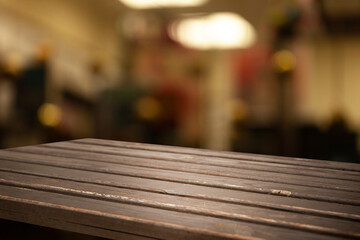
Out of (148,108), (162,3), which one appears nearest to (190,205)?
(148,108)

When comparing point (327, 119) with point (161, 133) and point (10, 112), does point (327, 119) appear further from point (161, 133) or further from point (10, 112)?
point (10, 112)

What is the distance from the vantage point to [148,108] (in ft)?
6.11

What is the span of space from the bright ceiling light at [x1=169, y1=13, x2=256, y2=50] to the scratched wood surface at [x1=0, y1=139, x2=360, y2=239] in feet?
2.43

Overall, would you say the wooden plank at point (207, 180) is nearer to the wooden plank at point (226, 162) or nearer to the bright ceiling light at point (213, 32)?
the wooden plank at point (226, 162)

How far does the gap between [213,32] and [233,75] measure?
9.3 inches

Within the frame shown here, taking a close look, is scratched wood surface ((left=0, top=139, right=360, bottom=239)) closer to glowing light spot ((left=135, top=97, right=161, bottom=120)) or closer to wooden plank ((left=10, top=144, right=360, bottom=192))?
wooden plank ((left=10, top=144, right=360, bottom=192))

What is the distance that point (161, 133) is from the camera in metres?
1.90

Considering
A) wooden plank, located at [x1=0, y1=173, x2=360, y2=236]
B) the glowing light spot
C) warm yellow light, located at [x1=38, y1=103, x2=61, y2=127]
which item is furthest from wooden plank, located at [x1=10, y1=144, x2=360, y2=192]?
warm yellow light, located at [x1=38, y1=103, x2=61, y2=127]

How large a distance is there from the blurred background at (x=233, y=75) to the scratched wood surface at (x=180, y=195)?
52cm

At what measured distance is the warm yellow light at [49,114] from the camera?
2.28 m

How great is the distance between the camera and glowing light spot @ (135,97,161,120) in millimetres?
1843

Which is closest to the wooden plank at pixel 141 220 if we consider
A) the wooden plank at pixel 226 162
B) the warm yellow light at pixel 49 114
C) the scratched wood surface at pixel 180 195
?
the scratched wood surface at pixel 180 195

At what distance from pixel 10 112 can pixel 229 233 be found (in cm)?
203

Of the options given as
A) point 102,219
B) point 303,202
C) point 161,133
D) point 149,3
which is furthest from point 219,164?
point 149,3
